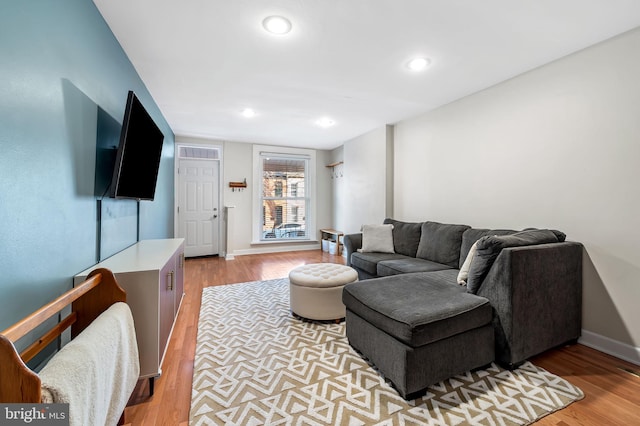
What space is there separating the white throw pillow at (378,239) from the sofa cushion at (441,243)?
0.41 meters

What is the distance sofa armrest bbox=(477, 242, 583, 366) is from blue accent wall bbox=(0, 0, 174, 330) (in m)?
2.56

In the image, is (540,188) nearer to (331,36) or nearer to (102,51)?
(331,36)

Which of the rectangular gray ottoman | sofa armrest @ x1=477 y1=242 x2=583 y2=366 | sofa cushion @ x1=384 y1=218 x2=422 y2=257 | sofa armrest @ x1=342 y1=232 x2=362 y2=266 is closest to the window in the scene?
sofa armrest @ x1=342 y1=232 x2=362 y2=266

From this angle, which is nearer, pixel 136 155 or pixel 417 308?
pixel 417 308

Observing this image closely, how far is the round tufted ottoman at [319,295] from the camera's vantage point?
2443mm

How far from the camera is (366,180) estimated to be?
189 inches

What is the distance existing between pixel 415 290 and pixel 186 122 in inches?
166

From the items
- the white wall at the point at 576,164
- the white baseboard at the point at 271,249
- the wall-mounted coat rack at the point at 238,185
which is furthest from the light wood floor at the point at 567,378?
the wall-mounted coat rack at the point at 238,185

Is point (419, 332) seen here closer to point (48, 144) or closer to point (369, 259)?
point (369, 259)

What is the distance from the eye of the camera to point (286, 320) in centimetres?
257

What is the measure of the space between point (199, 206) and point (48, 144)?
4.27 m

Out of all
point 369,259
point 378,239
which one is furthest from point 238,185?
point 369,259

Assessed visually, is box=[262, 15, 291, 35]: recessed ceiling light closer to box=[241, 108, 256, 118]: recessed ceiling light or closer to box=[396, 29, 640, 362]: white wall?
box=[241, 108, 256, 118]: recessed ceiling light

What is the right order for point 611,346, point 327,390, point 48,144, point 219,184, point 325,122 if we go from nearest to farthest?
point 48,144 < point 327,390 < point 611,346 < point 325,122 < point 219,184
